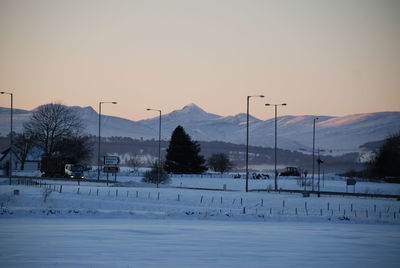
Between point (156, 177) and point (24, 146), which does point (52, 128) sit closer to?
point (24, 146)

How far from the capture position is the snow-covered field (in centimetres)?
2273

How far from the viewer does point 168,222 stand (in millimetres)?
37594

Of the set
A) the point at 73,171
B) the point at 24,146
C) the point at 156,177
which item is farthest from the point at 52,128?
the point at 156,177

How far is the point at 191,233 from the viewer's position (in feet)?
103

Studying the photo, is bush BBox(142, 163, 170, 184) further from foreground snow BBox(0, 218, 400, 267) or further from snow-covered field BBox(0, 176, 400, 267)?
foreground snow BBox(0, 218, 400, 267)

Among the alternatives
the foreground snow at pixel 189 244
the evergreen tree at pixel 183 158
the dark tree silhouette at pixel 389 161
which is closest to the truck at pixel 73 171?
the evergreen tree at pixel 183 158

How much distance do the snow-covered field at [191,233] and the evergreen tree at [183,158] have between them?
47.7 meters

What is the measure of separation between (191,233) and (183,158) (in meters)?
75.2

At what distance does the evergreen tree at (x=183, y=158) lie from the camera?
103500 mm

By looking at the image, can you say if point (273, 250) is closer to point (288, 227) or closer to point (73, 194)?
point (288, 227)

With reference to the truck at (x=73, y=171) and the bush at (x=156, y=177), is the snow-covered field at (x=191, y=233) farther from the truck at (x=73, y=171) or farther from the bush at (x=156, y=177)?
the truck at (x=73, y=171)

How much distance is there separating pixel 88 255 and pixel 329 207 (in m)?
31.4

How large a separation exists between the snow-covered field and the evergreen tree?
156 ft

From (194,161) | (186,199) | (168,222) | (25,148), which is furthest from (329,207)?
(25,148)
